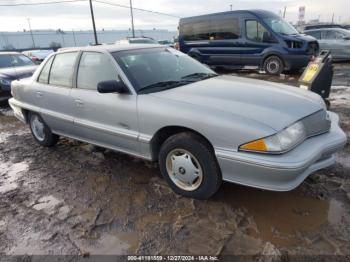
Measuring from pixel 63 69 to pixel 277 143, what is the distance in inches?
120

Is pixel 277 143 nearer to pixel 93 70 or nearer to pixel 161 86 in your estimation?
pixel 161 86

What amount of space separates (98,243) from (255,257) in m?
1.29

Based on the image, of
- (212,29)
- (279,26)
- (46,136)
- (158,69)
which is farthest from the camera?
(212,29)

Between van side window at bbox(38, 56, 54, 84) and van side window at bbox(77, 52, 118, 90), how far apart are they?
838mm

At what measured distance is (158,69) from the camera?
11.7 ft

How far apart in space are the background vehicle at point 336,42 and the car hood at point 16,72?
11707 mm

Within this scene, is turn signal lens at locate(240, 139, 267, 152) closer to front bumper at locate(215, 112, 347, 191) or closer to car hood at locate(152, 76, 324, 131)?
front bumper at locate(215, 112, 347, 191)

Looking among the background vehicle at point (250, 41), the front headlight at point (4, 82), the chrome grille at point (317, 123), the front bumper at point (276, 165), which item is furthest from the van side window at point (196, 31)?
the front bumper at point (276, 165)

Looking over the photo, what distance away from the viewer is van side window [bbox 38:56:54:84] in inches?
172

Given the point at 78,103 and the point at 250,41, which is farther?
the point at 250,41

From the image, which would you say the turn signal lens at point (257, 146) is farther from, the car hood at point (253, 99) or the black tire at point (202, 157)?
the black tire at point (202, 157)

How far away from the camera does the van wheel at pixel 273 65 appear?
33.8 feet

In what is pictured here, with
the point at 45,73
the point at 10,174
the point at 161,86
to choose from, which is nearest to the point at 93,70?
the point at 161,86

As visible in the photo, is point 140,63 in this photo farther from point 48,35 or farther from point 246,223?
point 48,35
